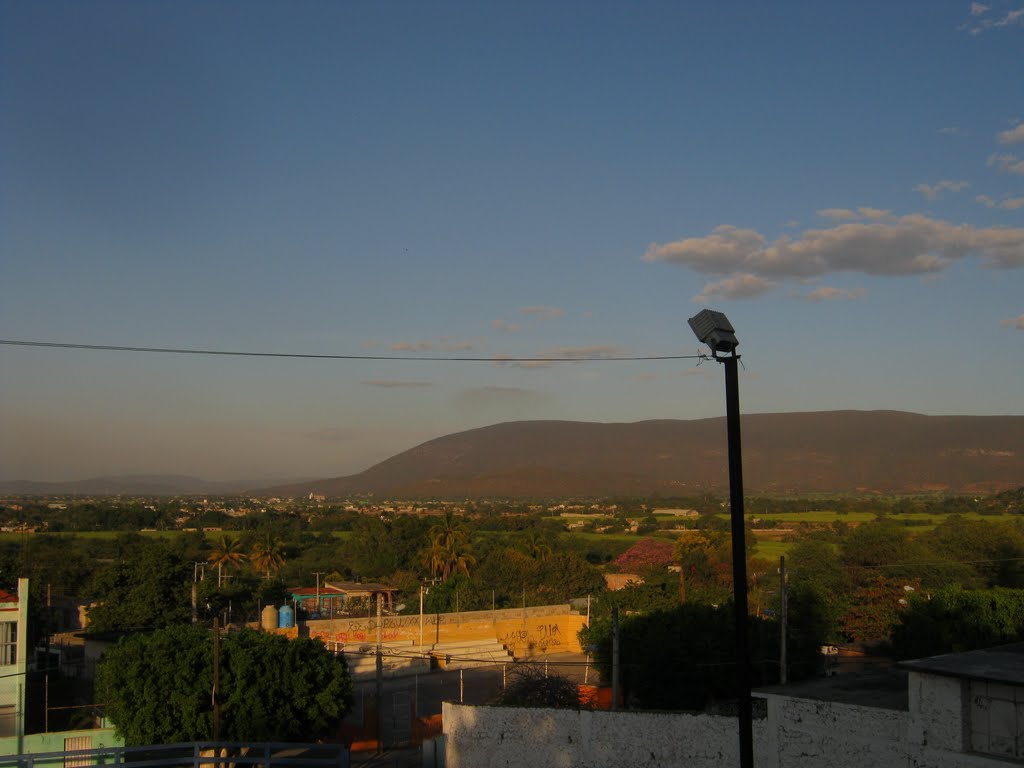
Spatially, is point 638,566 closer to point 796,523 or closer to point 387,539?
point 387,539

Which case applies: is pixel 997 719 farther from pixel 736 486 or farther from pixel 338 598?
pixel 338 598

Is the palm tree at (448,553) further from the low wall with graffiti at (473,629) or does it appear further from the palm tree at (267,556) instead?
the low wall with graffiti at (473,629)

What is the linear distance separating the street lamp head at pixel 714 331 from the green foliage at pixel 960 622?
22468 millimetres

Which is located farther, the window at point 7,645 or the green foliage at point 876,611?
the green foliage at point 876,611

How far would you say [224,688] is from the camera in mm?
25031

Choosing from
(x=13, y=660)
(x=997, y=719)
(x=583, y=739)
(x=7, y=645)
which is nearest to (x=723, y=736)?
(x=583, y=739)

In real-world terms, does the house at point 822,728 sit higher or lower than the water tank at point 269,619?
higher

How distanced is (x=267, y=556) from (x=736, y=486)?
70.2 m

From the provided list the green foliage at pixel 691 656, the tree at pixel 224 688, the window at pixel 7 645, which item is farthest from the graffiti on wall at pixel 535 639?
the window at pixel 7 645

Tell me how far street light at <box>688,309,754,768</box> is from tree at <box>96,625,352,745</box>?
18485 millimetres

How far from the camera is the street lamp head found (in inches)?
369

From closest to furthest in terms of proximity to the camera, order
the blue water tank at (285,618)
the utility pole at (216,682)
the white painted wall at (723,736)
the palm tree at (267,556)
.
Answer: the white painted wall at (723,736), the utility pole at (216,682), the blue water tank at (285,618), the palm tree at (267,556)

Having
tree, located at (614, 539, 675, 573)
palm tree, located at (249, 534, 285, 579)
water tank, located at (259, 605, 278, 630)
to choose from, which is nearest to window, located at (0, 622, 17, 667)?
water tank, located at (259, 605, 278, 630)

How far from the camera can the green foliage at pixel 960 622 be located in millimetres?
28250
